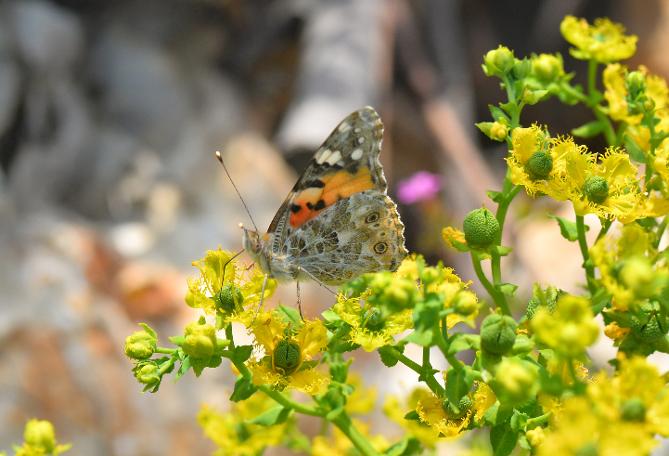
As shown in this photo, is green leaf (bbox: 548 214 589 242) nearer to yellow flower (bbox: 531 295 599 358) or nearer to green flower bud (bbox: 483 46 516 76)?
green flower bud (bbox: 483 46 516 76)

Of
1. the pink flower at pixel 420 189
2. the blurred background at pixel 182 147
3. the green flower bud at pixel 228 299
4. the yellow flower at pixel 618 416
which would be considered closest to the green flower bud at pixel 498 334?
the yellow flower at pixel 618 416

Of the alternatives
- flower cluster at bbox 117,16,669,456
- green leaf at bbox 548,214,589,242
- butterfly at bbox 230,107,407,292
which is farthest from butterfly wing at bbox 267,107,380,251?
green leaf at bbox 548,214,589,242

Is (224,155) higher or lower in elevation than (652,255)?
higher

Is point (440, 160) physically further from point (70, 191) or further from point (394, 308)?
point (394, 308)

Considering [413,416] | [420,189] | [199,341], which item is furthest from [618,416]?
[420,189]

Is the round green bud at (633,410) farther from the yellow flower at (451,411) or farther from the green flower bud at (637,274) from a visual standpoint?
the yellow flower at (451,411)

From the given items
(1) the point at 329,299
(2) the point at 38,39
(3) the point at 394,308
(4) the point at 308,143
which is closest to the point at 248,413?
(3) the point at 394,308
